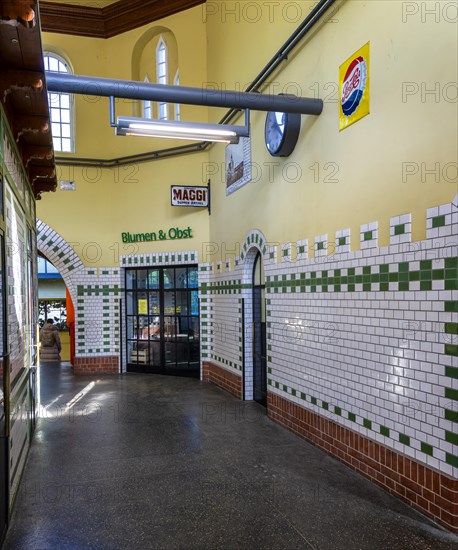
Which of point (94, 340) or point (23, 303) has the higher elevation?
point (23, 303)

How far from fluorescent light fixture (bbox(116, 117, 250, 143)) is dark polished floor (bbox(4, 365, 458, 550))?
11.4ft

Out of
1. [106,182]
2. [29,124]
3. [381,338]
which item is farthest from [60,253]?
[381,338]

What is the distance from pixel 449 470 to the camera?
3213 mm

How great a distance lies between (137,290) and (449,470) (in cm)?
789

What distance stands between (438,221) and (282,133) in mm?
2734

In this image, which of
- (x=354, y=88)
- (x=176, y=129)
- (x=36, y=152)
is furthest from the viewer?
(x=36, y=152)

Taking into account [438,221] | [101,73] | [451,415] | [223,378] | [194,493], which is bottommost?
[194,493]

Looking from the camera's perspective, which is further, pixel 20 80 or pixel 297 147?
pixel 297 147

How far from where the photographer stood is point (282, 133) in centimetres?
553

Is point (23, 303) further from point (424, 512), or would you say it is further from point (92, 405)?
point (424, 512)

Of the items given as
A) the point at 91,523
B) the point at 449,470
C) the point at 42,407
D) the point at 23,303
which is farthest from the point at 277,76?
the point at 42,407

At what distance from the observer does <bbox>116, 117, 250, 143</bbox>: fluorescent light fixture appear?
4.63 m

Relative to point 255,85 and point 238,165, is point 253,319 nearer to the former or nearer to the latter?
point 238,165

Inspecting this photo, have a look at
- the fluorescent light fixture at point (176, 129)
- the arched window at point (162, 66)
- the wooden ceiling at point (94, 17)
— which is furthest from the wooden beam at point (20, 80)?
the wooden ceiling at point (94, 17)
